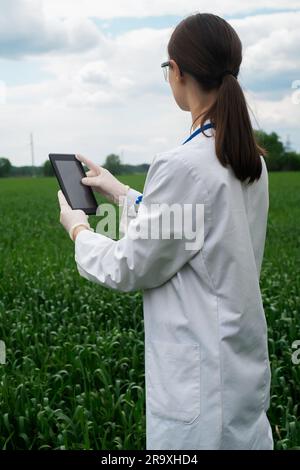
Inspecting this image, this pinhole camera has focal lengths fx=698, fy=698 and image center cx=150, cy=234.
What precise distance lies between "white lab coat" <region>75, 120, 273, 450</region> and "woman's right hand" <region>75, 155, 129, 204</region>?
532mm

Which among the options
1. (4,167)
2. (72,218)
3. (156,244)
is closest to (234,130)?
(156,244)

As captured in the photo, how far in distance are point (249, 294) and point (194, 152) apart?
467 millimetres

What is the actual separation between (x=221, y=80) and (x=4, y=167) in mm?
81691

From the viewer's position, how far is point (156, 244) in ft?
6.75

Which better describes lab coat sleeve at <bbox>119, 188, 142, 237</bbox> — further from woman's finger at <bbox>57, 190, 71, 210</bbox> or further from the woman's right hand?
woman's finger at <bbox>57, 190, 71, 210</bbox>

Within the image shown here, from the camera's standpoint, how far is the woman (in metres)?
2.08

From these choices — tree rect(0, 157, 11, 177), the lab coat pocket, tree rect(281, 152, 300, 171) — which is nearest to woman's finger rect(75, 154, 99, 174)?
the lab coat pocket

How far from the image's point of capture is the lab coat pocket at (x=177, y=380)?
2094 mm

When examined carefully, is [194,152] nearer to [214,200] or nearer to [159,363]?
[214,200]

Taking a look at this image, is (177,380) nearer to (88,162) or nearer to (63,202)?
(63,202)

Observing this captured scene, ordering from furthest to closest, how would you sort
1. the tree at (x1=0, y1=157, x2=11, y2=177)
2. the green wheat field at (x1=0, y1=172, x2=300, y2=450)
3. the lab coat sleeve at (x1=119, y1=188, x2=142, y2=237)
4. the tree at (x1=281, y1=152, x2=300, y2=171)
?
the tree at (x1=0, y1=157, x2=11, y2=177) < the tree at (x1=281, y1=152, x2=300, y2=171) < the green wheat field at (x1=0, y1=172, x2=300, y2=450) < the lab coat sleeve at (x1=119, y1=188, x2=142, y2=237)
